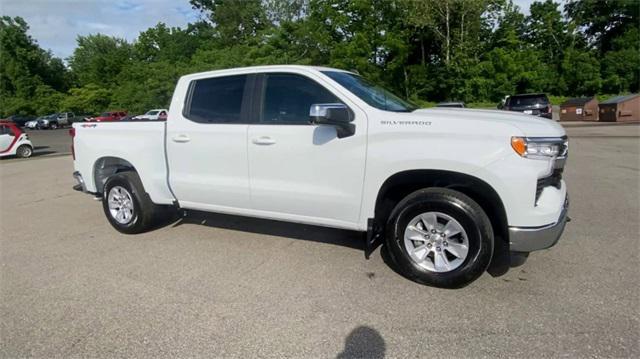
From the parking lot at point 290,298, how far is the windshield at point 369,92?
154 centimetres

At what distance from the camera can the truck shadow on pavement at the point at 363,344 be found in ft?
8.77

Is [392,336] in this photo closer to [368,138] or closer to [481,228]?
[481,228]

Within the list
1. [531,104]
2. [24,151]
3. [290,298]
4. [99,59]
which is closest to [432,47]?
[531,104]

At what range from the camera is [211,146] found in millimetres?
4387

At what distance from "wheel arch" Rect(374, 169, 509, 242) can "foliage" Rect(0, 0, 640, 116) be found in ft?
106

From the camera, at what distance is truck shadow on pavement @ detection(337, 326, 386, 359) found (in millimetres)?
2672

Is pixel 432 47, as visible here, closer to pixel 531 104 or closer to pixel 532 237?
pixel 531 104

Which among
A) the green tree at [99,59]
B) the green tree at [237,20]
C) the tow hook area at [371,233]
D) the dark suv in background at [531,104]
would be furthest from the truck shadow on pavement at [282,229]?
the green tree at [99,59]

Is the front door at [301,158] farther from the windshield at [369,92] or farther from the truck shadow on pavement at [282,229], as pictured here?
the truck shadow on pavement at [282,229]

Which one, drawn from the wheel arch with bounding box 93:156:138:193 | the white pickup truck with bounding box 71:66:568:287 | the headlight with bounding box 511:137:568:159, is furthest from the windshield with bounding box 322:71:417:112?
the wheel arch with bounding box 93:156:138:193

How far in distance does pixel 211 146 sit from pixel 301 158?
1.10 meters

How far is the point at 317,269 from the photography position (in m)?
3.98

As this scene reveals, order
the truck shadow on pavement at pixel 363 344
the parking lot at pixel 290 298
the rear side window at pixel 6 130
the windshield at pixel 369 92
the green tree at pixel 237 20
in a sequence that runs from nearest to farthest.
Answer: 1. the truck shadow on pavement at pixel 363 344
2. the parking lot at pixel 290 298
3. the windshield at pixel 369 92
4. the rear side window at pixel 6 130
5. the green tree at pixel 237 20

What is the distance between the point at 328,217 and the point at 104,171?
3481mm
